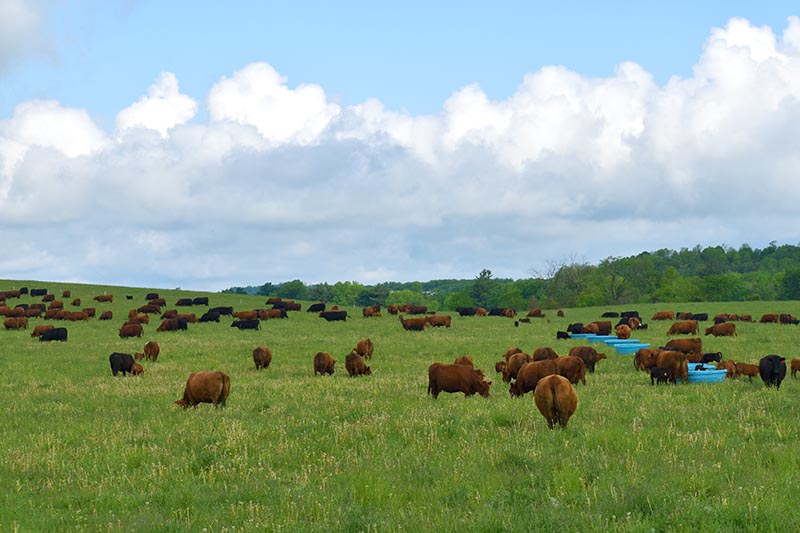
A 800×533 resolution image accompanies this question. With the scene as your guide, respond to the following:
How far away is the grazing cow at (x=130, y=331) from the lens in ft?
137

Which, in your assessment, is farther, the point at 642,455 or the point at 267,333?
the point at 267,333

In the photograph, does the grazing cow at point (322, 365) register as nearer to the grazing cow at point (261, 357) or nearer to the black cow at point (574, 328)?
the grazing cow at point (261, 357)

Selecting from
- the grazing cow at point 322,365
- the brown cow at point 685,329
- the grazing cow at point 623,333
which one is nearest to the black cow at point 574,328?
the grazing cow at point 623,333

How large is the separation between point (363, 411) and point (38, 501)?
7.24 metres

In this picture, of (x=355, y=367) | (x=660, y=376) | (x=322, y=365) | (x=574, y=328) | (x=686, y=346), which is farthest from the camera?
(x=574, y=328)

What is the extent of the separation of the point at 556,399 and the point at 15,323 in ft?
153

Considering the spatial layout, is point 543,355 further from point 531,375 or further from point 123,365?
point 123,365

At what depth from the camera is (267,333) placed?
4481 centimetres

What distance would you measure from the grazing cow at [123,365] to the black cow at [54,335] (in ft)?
56.6

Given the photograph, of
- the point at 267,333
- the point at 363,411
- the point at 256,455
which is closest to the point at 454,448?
the point at 256,455

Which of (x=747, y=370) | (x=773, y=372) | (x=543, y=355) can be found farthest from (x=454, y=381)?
(x=747, y=370)

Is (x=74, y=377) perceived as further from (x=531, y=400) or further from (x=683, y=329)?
(x=683, y=329)

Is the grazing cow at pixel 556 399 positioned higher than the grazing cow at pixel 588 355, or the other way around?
the grazing cow at pixel 556 399

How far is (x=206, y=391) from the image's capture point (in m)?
17.6
